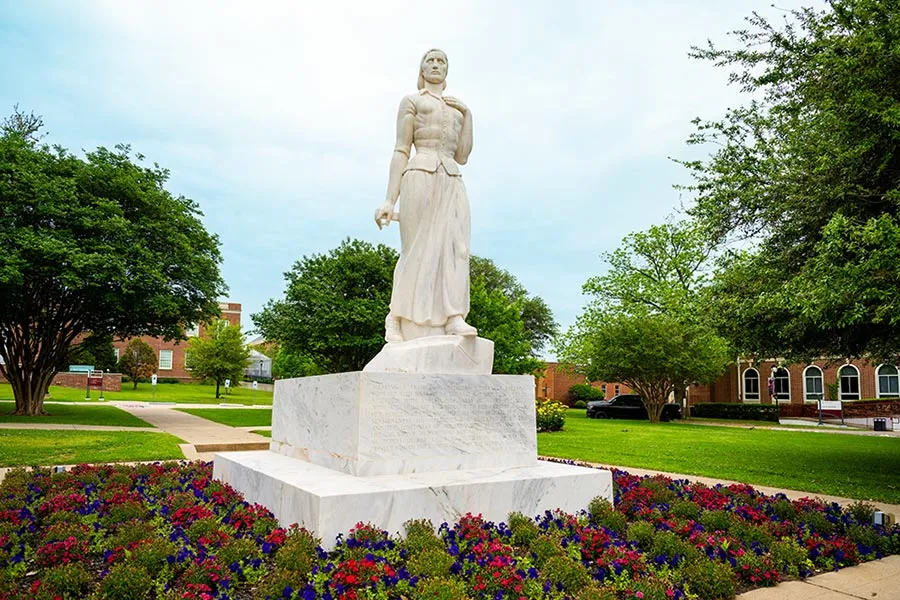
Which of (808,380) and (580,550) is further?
(808,380)

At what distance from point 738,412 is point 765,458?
2720 cm

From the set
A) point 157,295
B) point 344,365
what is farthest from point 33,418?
point 344,365

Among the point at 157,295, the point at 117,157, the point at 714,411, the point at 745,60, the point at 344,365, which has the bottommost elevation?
the point at 714,411

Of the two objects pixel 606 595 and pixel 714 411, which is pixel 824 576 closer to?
pixel 606 595

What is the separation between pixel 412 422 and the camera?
17.6 feet

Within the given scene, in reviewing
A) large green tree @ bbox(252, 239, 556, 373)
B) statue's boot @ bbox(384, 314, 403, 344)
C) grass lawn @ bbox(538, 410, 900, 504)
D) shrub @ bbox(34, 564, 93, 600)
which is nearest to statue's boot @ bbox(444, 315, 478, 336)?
statue's boot @ bbox(384, 314, 403, 344)

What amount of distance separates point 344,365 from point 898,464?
18256 millimetres

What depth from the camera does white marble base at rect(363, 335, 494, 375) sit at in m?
5.71

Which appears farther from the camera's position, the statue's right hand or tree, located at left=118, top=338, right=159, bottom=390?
tree, located at left=118, top=338, right=159, bottom=390

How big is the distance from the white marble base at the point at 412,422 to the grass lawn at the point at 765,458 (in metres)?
5.28

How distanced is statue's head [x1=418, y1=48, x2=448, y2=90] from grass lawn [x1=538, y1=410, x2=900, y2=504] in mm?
7261

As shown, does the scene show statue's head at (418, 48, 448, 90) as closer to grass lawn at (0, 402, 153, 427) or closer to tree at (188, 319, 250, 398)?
grass lawn at (0, 402, 153, 427)

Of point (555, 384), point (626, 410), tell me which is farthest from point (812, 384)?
point (626, 410)

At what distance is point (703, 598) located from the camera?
3.75 metres
